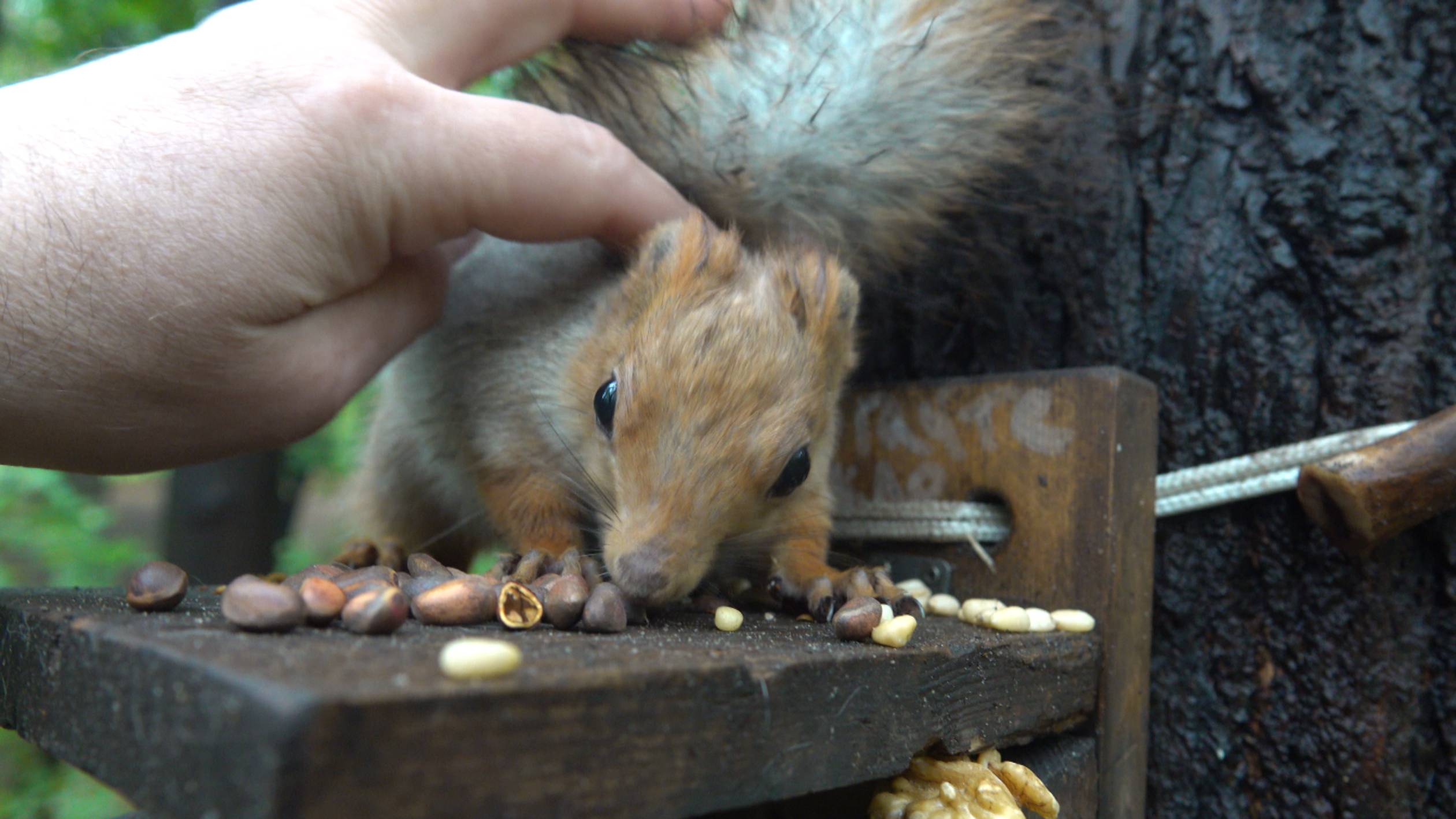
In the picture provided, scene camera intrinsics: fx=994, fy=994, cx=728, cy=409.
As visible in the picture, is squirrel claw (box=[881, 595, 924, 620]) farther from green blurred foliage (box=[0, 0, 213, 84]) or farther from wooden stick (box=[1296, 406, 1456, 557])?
green blurred foliage (box=[0, 0, 213, 84])

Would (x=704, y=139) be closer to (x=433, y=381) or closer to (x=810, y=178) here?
(x=810, y=178)

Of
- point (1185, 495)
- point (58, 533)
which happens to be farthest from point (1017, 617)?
point (58, 533)

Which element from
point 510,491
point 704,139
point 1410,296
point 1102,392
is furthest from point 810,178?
point 1410,296

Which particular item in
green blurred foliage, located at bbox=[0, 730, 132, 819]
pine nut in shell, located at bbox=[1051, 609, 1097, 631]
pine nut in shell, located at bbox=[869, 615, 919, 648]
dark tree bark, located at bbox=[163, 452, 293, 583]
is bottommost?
green blurred foliage, located at bbox=[0, 730, 132, 819]

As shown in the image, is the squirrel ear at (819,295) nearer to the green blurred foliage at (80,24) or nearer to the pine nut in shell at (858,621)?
the pine nut in shell at (858,621)

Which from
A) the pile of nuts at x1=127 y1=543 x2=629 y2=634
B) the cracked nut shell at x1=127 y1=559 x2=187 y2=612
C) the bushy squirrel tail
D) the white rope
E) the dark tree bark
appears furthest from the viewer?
the dark tree bark

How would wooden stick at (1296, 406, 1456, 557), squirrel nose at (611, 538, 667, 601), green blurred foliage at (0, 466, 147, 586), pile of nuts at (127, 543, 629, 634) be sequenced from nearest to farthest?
pile of nuts at (127, 543, 629, 634) → squirrel nose at (611, 538, 667, 601) → wooden stick at (1296, 406, 1456, 557) → green blurred foliage at (0, 466, 147, 586)

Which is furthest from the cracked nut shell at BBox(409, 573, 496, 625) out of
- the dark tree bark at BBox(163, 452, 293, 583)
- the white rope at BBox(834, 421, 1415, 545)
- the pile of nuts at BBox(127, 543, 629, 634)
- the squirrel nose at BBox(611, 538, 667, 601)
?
the dark tree bark at BBox(163, 452, 293, 583)

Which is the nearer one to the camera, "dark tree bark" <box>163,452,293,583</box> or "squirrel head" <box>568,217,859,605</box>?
"squirrel head" <box>568,217,859,605</box>
